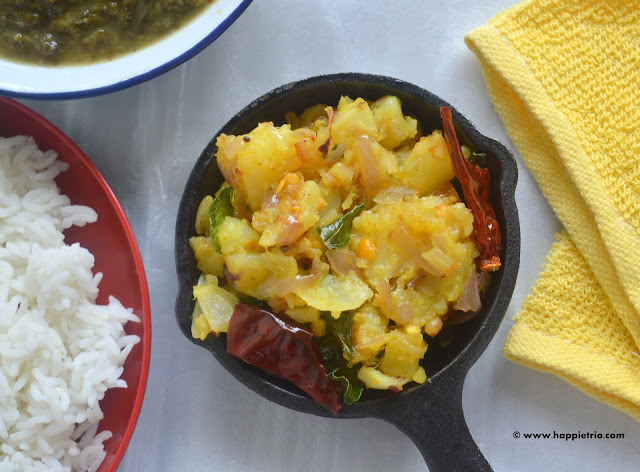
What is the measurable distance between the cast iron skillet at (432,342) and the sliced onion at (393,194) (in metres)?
0.22

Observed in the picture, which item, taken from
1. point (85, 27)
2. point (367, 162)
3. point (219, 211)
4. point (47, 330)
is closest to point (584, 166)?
point (367, 162)

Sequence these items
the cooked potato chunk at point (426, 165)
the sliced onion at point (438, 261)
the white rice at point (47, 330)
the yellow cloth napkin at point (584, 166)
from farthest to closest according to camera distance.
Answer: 1. the yellow cloth napkin at point (584, 166)
2. the white rice at point (47, 330)
3. the cooked potato chunk at point (426, 165)
4. the sliced onion at point (438, 261)

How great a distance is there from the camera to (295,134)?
1.71 m

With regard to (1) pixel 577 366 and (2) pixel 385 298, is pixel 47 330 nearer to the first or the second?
(2) pixel 385 298

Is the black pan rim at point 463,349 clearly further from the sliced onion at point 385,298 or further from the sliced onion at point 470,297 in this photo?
the sliced onion at point 385,298

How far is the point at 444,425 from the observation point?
→ 1712mm

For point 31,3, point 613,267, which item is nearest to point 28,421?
point 31,3

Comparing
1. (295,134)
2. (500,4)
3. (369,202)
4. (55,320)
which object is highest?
(500,4)

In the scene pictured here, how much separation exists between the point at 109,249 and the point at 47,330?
0.27m

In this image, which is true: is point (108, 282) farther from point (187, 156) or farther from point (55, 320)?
point (187, 156)

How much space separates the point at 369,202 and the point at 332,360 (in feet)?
1.27

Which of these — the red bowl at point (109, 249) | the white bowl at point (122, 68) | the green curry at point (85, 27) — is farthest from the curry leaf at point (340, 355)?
the green curry at point (85, 27)

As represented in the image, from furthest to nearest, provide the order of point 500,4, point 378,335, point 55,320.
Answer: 1. point 500,4
2. point 55,320
3. point 378,335

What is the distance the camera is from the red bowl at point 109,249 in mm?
1908
